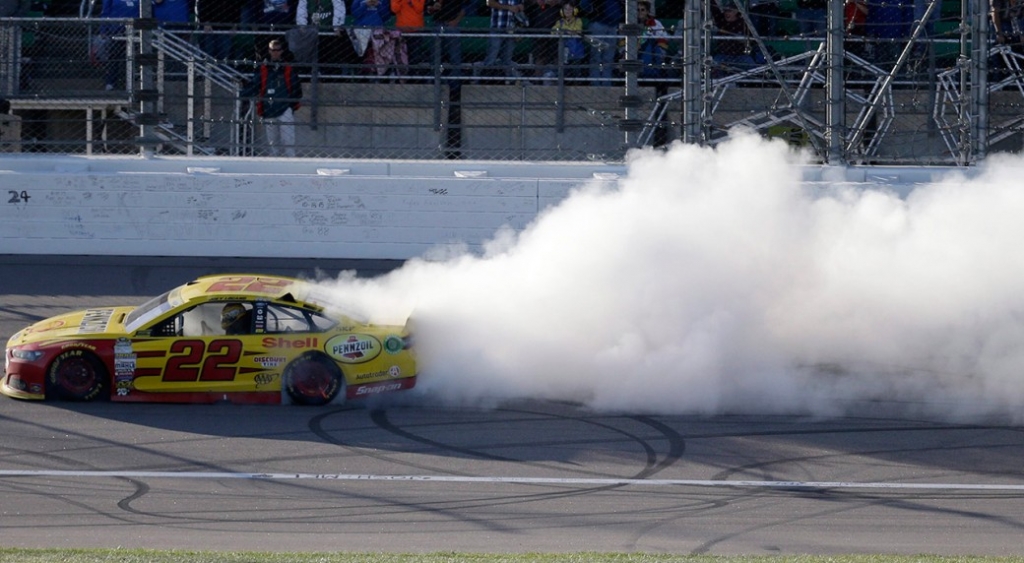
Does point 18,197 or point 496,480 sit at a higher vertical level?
point 18,197

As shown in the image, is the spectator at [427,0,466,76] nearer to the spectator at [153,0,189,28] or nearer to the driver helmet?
the spectator at [153,0,189,28]

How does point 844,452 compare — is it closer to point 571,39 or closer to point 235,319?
point 235,319

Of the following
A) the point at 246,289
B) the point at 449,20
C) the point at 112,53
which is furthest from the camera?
the point at 449,20

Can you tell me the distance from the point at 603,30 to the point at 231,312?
24.2 feet

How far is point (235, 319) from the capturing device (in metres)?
9.91

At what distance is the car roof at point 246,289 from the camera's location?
32.7ft

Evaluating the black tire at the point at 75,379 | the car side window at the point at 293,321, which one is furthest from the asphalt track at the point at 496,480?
the car side window at the point at 293,321

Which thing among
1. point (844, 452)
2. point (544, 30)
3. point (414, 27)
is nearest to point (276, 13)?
point (414, 27)

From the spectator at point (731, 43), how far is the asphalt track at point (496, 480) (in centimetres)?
665

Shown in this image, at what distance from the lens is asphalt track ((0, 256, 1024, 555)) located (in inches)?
291

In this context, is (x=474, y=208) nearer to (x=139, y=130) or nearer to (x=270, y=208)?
(x=270, y=208)

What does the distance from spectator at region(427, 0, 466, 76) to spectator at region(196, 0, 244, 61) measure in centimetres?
251

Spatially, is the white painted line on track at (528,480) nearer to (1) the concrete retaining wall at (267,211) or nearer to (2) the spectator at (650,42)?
(1) the concrete retaining wall at (267,211)

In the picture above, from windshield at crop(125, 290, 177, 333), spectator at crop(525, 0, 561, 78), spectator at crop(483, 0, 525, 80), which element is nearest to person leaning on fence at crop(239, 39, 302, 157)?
spectator at crop(483, 0, 525, 80)
